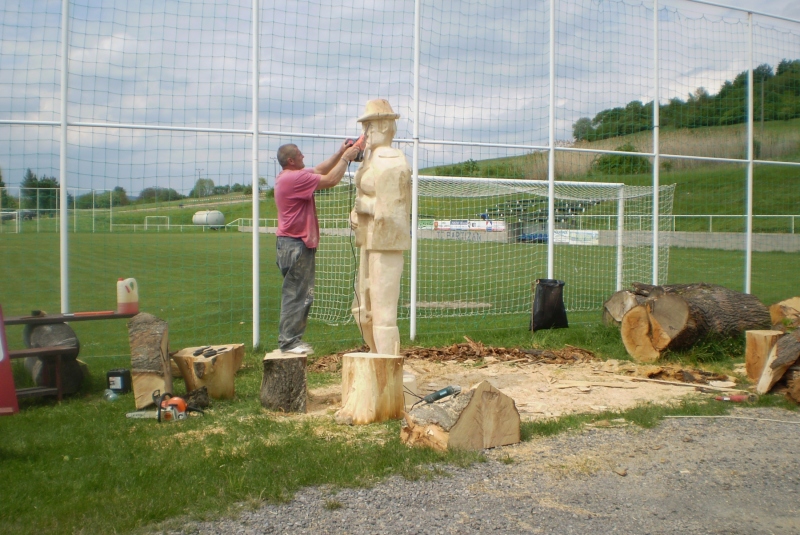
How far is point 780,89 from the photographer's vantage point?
40.8ft

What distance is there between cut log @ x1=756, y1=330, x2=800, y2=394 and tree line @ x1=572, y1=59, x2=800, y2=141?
4.70 m

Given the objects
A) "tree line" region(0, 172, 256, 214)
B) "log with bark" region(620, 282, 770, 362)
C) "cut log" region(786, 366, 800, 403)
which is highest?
"tree line" region(0, 172, 256, 214)

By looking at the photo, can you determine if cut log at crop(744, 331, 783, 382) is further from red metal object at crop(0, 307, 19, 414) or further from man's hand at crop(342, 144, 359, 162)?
red metal object at crop(0, 307, 19, 414)

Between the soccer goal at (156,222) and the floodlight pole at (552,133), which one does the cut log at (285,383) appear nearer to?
the soccer goal at (156,222)

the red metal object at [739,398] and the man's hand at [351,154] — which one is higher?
the man's hand at [351,154]

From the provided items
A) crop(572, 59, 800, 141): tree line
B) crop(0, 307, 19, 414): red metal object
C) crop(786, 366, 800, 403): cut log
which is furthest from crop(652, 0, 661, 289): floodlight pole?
crop(0, 307, 19, 414): red metal object

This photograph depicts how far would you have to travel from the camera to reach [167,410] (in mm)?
5902

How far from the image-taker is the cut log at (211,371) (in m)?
6.56

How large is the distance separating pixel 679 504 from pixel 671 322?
179 inches

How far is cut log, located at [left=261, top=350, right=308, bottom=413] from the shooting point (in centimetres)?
610

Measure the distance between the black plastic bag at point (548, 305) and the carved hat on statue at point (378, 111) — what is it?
3753 millimetres

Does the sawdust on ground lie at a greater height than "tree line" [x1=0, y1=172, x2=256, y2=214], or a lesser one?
lesser

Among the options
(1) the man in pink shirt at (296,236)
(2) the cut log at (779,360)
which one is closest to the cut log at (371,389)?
(1) the man in pink shirt at (296,236)

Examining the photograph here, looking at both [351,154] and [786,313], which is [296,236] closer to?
[351,154]
